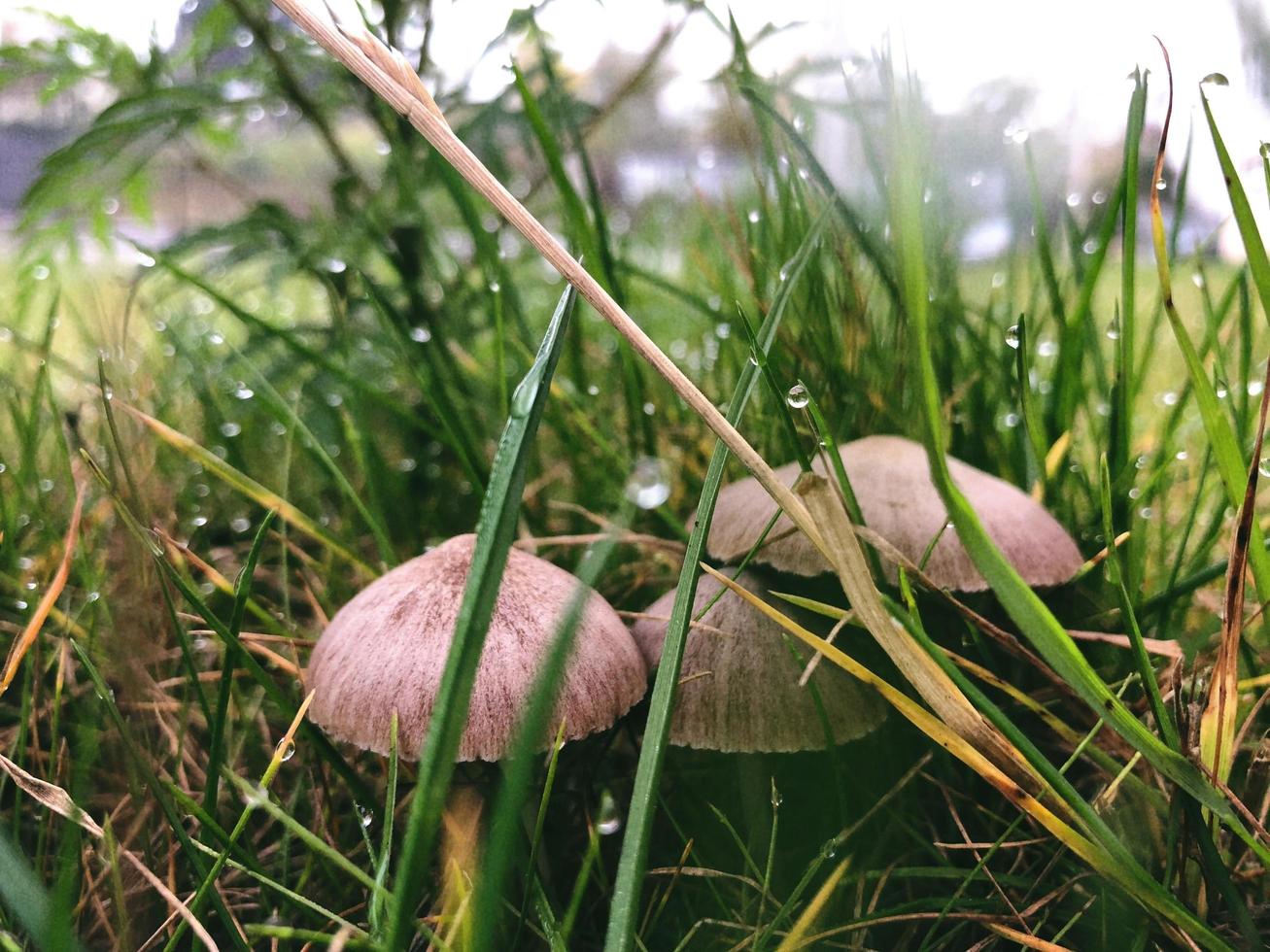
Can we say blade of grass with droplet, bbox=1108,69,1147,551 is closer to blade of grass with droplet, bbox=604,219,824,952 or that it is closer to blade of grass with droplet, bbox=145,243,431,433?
blade of grass with droplet, bbox=604,219,824,952

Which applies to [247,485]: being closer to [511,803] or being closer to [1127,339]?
[511,803]

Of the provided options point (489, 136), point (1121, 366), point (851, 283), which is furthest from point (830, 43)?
point (1121, 366)

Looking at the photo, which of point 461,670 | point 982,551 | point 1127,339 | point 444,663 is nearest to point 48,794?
point 444,663

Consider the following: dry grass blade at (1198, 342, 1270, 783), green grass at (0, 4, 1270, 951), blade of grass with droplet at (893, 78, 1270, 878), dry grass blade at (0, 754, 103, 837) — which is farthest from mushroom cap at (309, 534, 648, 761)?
dry grass blade at (1198, 342, 1270, 783)

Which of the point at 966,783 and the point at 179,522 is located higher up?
the point at 179,522

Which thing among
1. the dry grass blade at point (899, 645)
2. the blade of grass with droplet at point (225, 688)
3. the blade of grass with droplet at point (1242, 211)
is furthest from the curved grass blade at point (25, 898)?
the blade of grass with droplet at point (1242, 211)

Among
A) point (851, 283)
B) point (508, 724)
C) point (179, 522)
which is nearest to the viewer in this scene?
point (508, 724)

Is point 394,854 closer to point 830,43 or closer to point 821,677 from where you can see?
point 821,677
